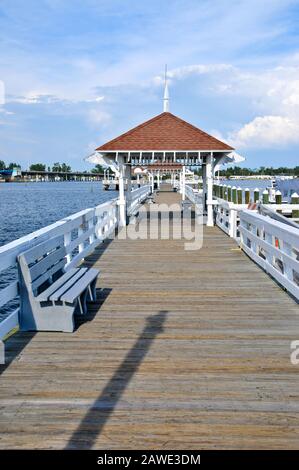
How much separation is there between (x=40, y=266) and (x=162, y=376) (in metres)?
2.37

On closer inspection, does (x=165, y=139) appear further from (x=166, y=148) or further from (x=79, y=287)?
(x=79, y=287)

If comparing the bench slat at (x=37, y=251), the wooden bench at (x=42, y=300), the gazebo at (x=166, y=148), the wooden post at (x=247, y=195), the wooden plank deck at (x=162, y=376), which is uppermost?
the gazebo at (x=166, y=148)

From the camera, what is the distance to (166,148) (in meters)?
16.4

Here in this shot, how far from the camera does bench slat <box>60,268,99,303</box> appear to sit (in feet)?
18.6

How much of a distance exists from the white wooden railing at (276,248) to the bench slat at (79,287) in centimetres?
285

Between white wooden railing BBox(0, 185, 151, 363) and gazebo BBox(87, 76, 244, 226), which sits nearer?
white wooden railing BBox(0, 185, 151, 363)

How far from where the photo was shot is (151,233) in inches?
615

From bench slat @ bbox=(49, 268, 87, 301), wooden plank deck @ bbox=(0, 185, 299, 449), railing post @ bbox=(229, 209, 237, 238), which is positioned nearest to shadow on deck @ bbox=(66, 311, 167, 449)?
wooden plank deck @ bbox=(0, 185, 299, 449)

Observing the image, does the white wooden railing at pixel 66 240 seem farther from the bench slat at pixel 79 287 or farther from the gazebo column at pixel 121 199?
the bench slat at pixel 79 287

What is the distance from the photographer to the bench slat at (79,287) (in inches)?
224

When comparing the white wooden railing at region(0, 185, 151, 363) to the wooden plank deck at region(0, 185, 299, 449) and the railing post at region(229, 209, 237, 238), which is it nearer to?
the wooden plank deck at region(0, 185, 299, 449)

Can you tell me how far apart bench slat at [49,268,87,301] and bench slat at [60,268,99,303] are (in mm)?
46

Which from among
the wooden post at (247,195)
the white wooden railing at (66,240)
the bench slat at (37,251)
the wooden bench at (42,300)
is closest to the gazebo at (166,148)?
the wooden post at (247,195)

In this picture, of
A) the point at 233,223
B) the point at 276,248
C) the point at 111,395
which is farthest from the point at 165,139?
the point at 111,395
